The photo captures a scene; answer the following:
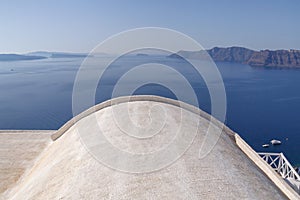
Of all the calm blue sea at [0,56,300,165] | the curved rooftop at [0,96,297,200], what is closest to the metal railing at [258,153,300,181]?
the curved rooftop at [0,96,297,200]

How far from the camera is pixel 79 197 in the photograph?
11.9 m

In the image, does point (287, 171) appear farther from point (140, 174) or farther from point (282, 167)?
point (140, 174)

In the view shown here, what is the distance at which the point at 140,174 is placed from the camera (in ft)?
41.5

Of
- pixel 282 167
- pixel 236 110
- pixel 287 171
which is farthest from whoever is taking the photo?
pixel 236 110

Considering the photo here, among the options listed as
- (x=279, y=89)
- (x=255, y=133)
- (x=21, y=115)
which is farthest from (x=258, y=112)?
(x=21, y=115)

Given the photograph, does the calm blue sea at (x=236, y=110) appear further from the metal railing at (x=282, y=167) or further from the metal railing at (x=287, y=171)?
the metal railing at (x=287, y=171)

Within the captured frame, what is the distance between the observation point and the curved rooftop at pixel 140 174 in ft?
39.0

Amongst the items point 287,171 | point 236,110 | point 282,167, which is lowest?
point 236,110

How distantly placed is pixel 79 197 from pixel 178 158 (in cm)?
520

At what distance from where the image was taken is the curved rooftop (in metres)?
11.9

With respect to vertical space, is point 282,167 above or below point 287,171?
below

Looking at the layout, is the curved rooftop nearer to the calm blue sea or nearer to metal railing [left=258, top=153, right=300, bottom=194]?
metal railing [left=258, top=153, right=300, bottom=194]

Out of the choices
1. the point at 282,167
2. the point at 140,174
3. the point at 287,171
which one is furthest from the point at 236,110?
the point at 140,174

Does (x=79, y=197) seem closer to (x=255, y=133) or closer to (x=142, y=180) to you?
(x=142, y=180)
